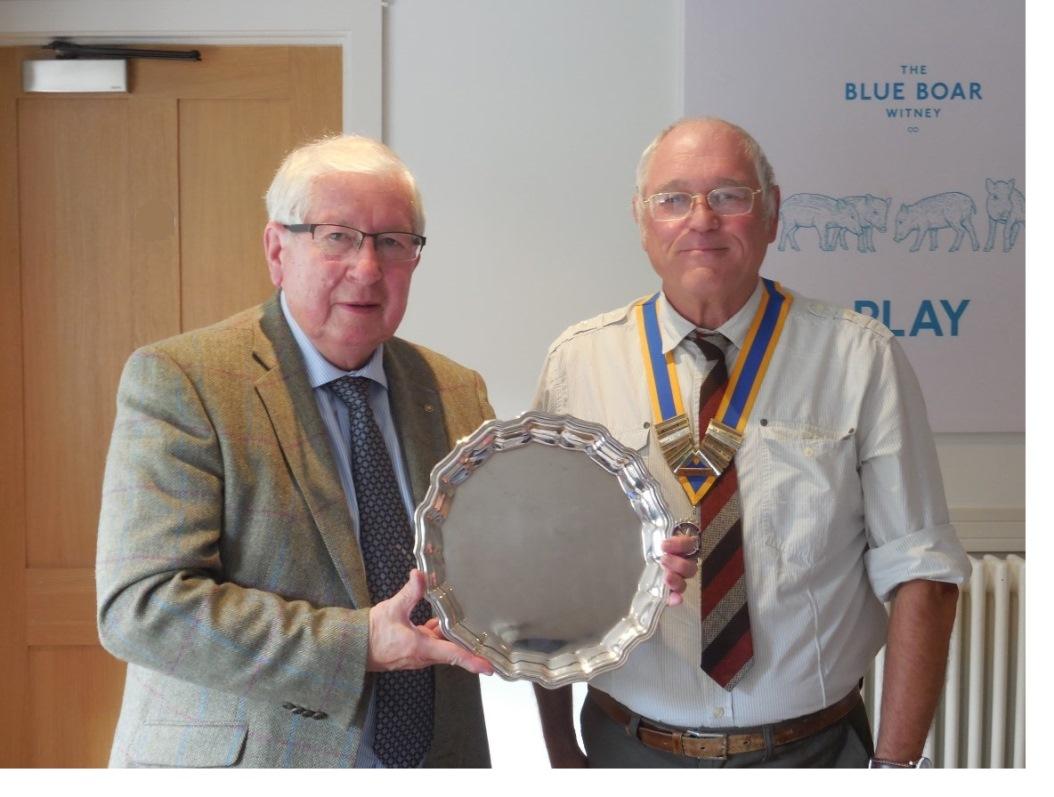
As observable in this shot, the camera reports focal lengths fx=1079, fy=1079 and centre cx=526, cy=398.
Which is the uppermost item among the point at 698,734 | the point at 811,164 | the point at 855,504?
the point at 811,164

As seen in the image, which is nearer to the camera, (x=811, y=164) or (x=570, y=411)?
(x=570, y=411)

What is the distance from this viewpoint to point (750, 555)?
4.94 ft

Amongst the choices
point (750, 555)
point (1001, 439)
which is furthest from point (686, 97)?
point (750, 555)

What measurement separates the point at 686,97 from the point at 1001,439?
1.23 m

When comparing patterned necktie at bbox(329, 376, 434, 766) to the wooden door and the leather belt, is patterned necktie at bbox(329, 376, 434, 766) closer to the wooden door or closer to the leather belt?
the leather belt

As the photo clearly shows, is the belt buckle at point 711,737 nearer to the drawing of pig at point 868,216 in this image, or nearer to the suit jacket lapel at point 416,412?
the suit jacket lapel at point 416,412

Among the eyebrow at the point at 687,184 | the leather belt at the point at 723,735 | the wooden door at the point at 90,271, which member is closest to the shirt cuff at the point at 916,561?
the leather belt at the point at 723,735

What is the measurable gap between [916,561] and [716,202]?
22.5 inches

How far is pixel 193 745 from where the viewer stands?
4.26 feet

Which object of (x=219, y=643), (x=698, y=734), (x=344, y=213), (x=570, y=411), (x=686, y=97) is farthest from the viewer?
(x=686, y=97)

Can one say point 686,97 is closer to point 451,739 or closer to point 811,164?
point 811,164

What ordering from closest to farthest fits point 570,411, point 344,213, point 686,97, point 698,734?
point 344,213, point 698,734, point 570,411, point 686,97

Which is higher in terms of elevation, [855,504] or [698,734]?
[855,504]

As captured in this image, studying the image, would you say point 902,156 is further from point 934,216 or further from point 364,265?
point 364,265
